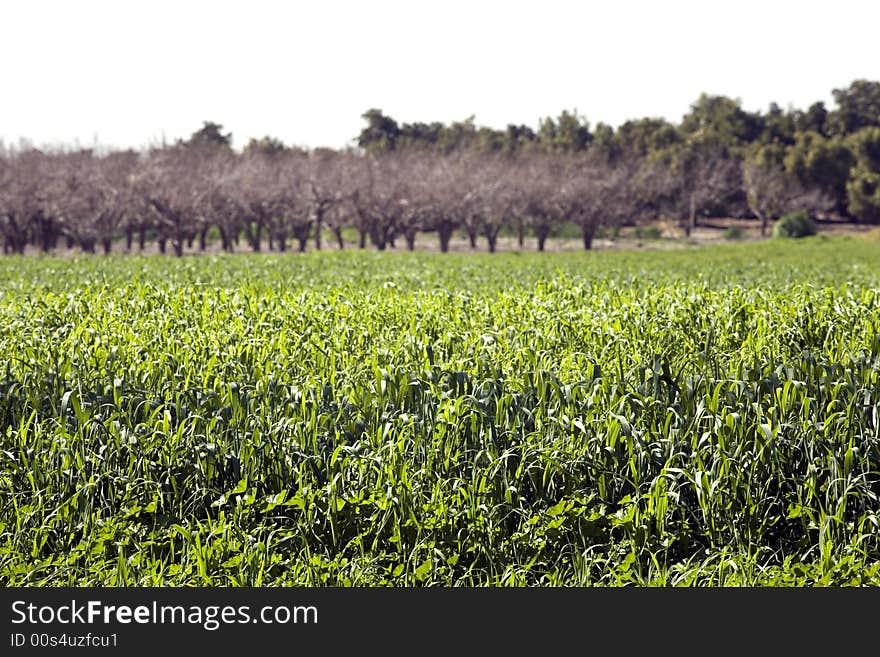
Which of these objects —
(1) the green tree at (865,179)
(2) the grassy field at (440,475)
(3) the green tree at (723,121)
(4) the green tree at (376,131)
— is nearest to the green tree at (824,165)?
(1) the green tree at (865,179)

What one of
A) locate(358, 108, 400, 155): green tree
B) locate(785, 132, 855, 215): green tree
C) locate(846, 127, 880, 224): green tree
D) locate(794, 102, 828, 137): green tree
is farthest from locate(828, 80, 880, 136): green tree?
locate(358, 108, 400, 155): green tree

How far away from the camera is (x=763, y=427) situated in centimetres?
585

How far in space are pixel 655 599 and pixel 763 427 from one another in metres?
1.77

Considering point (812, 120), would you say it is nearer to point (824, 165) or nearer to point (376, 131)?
point (824, 165)

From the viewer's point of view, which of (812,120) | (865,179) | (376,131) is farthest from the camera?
(376,131)

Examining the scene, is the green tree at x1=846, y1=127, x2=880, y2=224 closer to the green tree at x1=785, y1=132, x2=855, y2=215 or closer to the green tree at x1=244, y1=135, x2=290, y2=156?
the green tree at x1=785, y1=132, x2=855, y2=215

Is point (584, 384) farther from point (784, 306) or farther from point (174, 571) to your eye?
point (784, 306)

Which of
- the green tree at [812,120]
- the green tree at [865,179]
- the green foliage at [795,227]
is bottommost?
the green foliage at [795,227]

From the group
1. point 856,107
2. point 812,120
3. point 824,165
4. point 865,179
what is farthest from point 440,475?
point 856,107

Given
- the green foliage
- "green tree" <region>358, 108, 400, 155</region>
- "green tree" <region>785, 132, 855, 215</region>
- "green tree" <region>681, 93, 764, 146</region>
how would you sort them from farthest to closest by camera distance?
"green tree" <region>358, 108, 400, 155</region> → "green tree" <region>681, 93, 764, 146</region> → "green tree" <region>785, 132, 855, 215</region> → the green foliage

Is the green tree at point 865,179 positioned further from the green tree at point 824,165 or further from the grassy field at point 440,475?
the grassy field at point 440,475

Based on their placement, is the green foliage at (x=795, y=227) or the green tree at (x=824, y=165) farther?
the green tree at (x=824, y=165)

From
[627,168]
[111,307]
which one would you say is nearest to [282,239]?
[627,168]

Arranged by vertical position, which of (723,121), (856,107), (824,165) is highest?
(856,107)
